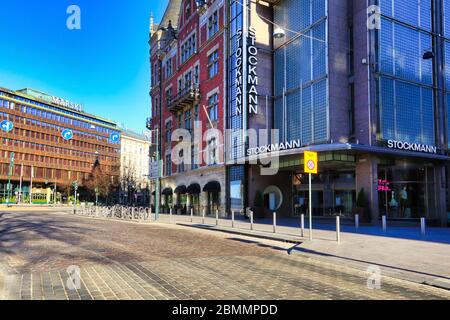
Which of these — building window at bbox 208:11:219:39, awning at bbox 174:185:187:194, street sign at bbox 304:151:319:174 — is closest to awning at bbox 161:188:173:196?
awning at bbox 174:185:187:194

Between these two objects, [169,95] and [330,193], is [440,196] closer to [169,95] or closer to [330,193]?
[330,193]

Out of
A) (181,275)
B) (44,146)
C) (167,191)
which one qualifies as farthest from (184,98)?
(44,146)

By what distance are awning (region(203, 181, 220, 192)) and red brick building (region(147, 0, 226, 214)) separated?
6 centimetres

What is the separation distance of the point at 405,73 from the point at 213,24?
771 inches

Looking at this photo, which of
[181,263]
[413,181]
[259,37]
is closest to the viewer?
[181,263]

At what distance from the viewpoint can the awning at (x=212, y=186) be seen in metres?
Result: 34.7

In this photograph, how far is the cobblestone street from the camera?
6.41m

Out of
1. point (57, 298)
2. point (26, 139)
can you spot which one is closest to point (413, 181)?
point (57, 298)

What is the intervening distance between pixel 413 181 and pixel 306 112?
28.6 ft

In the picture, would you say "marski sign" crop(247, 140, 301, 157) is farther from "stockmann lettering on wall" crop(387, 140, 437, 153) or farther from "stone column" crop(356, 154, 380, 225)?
"stockmann lettering on wall" crop(387, 140, 437, 153)

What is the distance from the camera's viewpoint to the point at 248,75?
101 ft

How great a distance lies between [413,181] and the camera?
2558cm

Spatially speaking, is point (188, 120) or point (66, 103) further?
point (66, 103)
